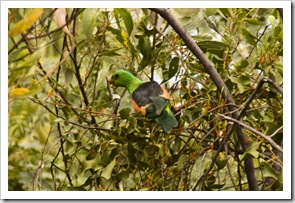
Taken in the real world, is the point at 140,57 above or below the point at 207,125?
above

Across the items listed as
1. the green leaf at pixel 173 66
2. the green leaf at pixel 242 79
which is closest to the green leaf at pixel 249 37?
the green leaf at pixel 242 79

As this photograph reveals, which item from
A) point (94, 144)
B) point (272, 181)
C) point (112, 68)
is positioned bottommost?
point (272, 181)

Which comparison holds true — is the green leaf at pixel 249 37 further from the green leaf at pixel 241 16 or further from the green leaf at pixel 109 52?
the green leaf at pixel 109 52

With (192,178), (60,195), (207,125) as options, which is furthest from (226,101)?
(60,195)

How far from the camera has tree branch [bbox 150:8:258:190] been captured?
2348mm

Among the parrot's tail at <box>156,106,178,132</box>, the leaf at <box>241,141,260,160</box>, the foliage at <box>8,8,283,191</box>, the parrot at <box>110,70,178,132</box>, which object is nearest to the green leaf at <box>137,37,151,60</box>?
the foliage at <box>8,8,283,191</box>

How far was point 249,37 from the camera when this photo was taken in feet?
8.04

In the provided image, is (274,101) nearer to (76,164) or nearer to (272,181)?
(272,181)

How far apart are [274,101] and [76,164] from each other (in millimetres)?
701

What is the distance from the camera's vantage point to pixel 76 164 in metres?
2.51

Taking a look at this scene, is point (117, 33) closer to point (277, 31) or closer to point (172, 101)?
point (172, 101)

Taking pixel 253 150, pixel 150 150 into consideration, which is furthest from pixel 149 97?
pixel 253 150

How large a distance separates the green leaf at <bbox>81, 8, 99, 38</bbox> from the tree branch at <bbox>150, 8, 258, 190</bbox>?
0.19m

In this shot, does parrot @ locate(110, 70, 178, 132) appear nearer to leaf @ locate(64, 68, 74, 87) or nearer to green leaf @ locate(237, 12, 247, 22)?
leaf @ locate(64, 68, 74, 87)
